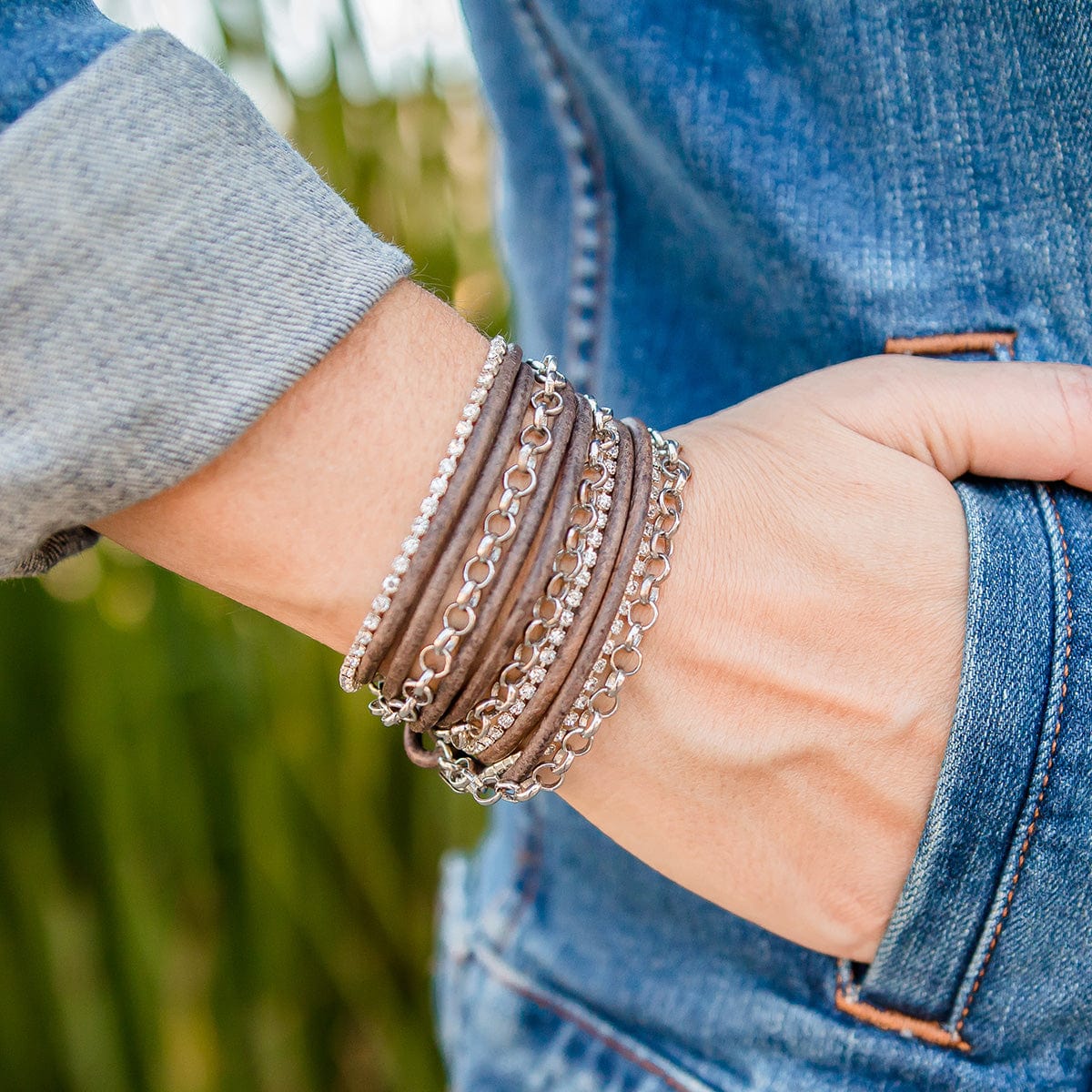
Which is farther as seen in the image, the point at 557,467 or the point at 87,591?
the point at 87,591

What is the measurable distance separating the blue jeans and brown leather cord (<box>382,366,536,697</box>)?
0.28 meters

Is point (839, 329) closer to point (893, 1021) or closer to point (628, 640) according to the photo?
point (628, 640)

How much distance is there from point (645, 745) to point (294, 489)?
0.27 m

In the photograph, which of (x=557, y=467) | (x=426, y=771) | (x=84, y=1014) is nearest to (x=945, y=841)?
(x=557, y=467)

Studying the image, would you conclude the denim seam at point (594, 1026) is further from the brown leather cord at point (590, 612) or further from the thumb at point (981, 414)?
the thumb at point (981, 414)

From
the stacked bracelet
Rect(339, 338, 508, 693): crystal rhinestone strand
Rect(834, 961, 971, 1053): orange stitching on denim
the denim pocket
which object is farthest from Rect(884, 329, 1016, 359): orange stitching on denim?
Rect(834, 961, 971, 1053): orange stitching on denim

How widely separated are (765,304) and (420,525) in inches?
14.4

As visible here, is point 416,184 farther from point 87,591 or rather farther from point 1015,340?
point 1015,340

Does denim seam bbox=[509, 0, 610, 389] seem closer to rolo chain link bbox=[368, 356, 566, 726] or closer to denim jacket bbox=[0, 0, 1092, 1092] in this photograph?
denim jacket bbox=[0, 0, 1092, 1092]

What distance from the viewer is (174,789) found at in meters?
1.56

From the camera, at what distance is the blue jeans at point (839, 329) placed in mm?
560

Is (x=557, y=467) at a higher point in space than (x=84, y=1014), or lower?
higher

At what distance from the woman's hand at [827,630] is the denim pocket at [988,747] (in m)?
0.02

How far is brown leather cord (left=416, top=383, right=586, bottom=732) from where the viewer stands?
0.53 meters
